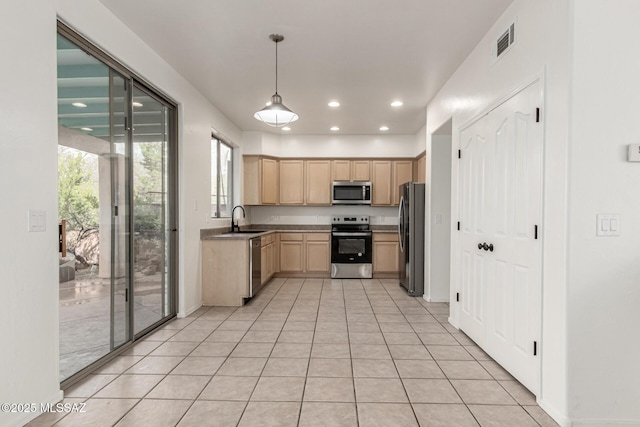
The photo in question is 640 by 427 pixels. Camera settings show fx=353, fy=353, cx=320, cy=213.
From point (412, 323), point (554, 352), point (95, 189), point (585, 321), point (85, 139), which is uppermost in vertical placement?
point (85, 139)

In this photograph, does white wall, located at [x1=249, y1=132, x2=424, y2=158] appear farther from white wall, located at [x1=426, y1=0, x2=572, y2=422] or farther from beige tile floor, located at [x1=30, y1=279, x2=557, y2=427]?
white wall, located at [x1=426, y1=0, x2=572, y2=422]

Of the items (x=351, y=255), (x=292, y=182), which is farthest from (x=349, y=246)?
(x=292, y=182)

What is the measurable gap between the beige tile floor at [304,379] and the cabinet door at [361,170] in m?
3.33

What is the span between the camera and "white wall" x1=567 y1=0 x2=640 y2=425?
187 cm

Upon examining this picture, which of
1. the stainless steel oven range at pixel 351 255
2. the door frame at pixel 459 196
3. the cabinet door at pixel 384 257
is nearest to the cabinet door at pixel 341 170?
the stainless steel oven range at pixel 351 255

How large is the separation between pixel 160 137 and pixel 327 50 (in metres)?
1.91

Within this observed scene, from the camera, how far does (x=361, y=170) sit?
6738 millimetres

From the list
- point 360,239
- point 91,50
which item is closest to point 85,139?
point 91,50

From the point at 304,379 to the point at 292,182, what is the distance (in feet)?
15.5

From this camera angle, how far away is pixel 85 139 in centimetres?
250

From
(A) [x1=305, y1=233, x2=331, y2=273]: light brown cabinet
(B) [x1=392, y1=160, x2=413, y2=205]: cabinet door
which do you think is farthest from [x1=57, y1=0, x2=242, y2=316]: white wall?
(B) [x1=392, y1=160, x2=413, y2=205]: cabinet door

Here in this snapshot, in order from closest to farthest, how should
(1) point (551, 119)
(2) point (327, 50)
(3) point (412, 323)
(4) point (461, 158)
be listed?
1. (1) point (551, 119)
2. (2) point (327, 50)
3. (4) point (461, 158)
4. (3) point (412, 323)

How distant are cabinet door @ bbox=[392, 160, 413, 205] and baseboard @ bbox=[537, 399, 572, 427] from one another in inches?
188

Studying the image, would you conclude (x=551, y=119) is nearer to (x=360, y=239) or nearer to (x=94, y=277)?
(x=94, y=277)
